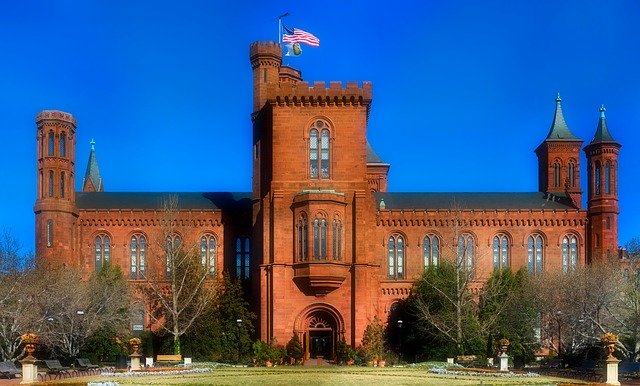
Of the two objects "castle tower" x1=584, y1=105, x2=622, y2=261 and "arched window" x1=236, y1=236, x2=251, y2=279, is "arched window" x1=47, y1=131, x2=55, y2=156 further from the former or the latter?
"castle tower" x1=584, y1=105, x2=622, y2=261

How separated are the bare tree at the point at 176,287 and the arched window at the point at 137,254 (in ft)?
12.9

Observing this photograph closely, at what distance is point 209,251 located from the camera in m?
84.4

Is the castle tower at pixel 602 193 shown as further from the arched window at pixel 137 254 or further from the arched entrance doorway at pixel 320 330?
the arched window at pixel 137 254

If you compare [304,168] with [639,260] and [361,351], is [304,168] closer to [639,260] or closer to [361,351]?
[361,351]

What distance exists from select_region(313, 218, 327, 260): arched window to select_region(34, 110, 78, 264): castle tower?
83.6ft

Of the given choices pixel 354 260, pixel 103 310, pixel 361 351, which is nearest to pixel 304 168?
pixel 354 260

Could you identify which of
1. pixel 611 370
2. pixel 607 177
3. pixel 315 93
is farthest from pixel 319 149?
pixel 611 370

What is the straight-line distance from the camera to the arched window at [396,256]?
8494cm

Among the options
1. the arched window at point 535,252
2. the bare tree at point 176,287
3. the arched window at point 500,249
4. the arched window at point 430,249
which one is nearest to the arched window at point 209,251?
the bare tree at point 176,287

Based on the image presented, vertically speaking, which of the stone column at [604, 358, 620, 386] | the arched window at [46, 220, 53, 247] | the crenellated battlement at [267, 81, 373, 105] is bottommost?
the stone column at [604, 358, 620, 386]

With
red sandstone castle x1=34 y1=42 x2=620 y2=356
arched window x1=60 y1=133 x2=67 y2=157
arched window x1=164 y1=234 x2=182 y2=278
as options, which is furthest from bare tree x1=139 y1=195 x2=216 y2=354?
arched window x1=60 y1=133 x2=67 y2=157

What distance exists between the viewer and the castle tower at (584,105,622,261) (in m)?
83.7

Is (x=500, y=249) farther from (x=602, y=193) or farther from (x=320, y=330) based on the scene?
(x=320, y=330)

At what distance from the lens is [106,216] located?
84938 millimetres
